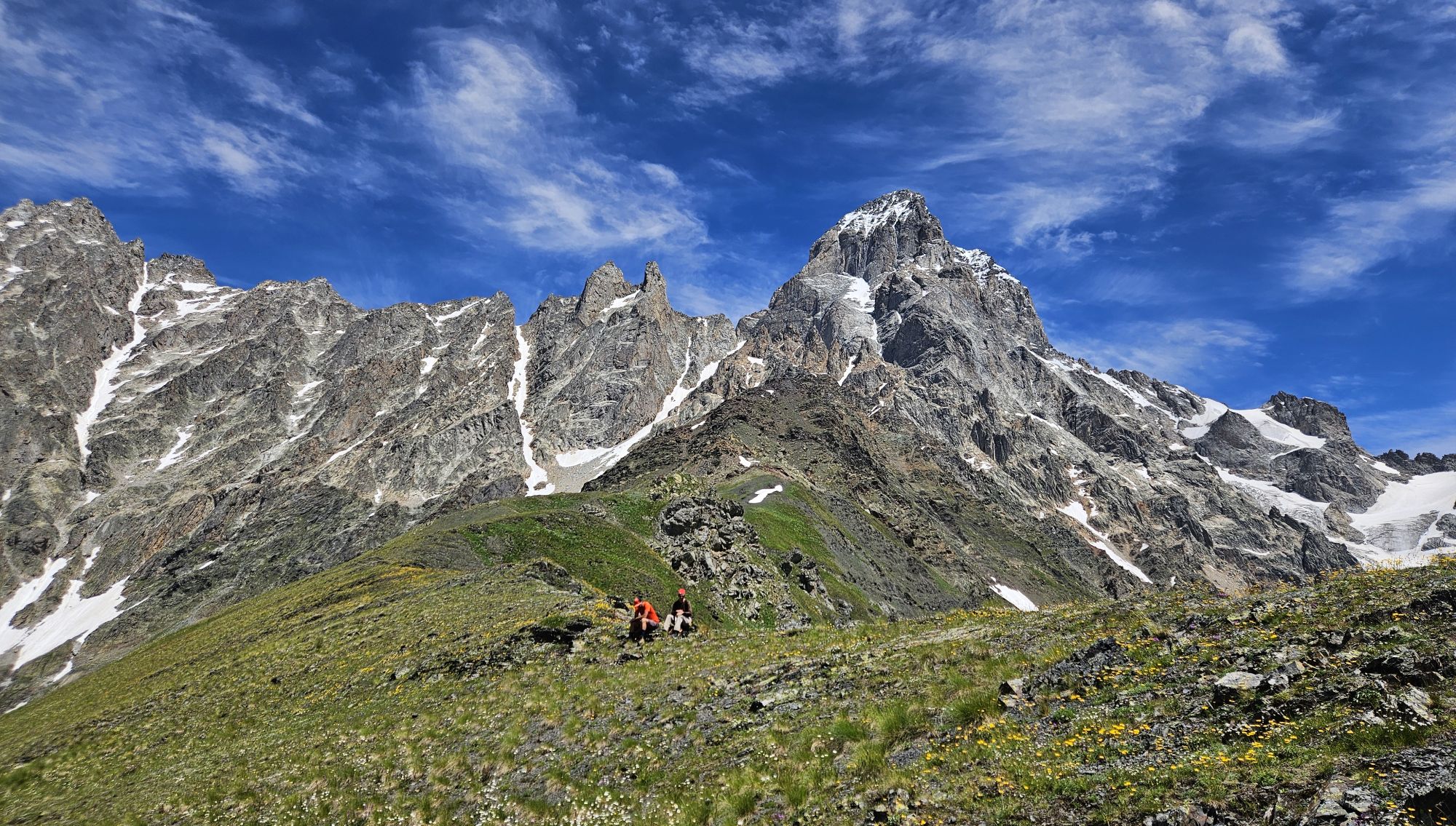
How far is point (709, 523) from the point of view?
68312 mm

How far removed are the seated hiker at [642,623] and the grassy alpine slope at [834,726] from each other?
31.0 inches

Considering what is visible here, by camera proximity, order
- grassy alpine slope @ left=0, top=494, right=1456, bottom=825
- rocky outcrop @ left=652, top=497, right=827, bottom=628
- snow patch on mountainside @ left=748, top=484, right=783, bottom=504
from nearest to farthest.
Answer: grassy alpine slope @ left=0, top=494, right=1456, bottom=825 → rocky outcrop @ left=652, top=497, right=827, bottom=628 → snow patch on mountainside @ left=748, top=484, right=783, bottom=504

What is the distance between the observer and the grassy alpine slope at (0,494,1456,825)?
8.74 meters

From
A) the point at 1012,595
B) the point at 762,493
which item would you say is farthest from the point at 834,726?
the point at 1012,595

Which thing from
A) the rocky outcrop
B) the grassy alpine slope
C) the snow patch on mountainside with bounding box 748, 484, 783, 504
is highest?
the snow patch on mountainside with bounding box 748, 484, 783, 504

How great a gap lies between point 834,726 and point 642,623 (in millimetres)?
12438

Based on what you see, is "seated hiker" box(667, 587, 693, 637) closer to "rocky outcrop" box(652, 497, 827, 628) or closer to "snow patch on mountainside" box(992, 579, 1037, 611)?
"rocky outcrop" box(652, 497, 827, 628)

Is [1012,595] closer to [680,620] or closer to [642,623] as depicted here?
[680,620]

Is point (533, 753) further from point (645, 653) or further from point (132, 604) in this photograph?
point (132, 604)

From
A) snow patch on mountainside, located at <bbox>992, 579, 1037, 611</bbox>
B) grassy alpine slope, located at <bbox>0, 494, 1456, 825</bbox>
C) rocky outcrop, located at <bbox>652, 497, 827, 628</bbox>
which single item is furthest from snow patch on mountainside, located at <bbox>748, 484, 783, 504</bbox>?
grassy alpine slope, located at <bbox>0, 494, 1456, 825</bbox>

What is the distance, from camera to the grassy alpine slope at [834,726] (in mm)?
8742

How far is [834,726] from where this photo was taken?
13.6 meters

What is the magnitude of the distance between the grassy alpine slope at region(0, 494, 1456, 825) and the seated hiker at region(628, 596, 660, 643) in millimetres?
786

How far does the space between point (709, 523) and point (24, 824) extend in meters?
52.6
